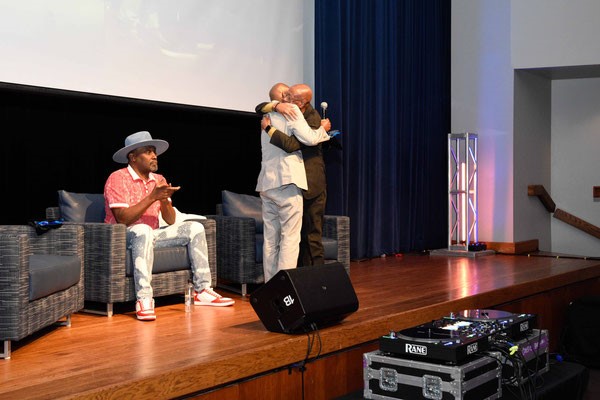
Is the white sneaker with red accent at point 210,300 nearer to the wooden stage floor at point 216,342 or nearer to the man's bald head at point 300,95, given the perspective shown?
the wooden stage floor at point 216,342

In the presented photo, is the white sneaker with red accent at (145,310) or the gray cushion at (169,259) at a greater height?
the gray cushion at (169,259)

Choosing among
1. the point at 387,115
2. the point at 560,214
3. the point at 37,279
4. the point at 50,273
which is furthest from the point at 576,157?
the point at 37,279

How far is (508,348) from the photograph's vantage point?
3.27m

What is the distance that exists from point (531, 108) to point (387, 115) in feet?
5.69

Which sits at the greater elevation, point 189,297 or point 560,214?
point 560,214

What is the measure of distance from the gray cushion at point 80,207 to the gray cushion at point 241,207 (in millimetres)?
1002

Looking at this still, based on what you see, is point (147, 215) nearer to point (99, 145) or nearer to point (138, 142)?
point (138, 142)

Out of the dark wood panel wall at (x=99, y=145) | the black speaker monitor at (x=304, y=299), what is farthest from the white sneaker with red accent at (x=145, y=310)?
the dark wood panel wall at (x=99, y=145)

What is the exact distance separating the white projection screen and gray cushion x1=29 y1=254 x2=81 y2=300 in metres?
1.34

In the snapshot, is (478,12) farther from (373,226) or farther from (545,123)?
(373,226)

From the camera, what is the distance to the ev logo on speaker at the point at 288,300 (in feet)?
11.1

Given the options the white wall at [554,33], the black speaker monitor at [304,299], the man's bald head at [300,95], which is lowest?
the black speaker monitor at [304,299]

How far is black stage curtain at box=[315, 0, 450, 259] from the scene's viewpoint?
6.86 metres

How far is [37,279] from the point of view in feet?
10.9
